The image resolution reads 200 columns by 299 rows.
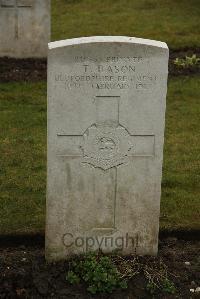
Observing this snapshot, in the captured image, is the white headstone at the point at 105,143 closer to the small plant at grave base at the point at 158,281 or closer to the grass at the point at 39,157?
the small plant at grave base at the point at 158,281

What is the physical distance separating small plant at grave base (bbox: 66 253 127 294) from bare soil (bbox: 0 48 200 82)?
5930 millimetres

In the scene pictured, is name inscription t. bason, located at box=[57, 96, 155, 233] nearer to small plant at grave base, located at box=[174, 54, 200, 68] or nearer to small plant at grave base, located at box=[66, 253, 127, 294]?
small plant at grave base, located at box=[66, 253, 127, 294]

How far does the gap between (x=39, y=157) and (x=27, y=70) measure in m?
3.77

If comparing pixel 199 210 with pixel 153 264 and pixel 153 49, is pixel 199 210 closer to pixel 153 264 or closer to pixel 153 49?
pixel 153 264

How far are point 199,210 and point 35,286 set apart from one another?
2031 millimetres

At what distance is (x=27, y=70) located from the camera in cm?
1126

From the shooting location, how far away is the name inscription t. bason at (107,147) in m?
5.05

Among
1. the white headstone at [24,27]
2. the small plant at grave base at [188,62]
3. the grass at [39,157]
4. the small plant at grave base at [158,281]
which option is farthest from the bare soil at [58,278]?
the white headstone at [24,27]

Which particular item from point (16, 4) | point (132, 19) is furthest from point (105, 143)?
point (132, 19)

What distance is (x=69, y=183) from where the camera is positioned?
17.0 ft

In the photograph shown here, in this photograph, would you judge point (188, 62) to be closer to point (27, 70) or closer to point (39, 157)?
point (27, 70)

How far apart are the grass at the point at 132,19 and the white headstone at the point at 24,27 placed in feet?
5.70

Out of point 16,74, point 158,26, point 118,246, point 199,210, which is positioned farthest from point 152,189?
point 158,26

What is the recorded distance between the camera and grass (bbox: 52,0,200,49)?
45.1 ft
